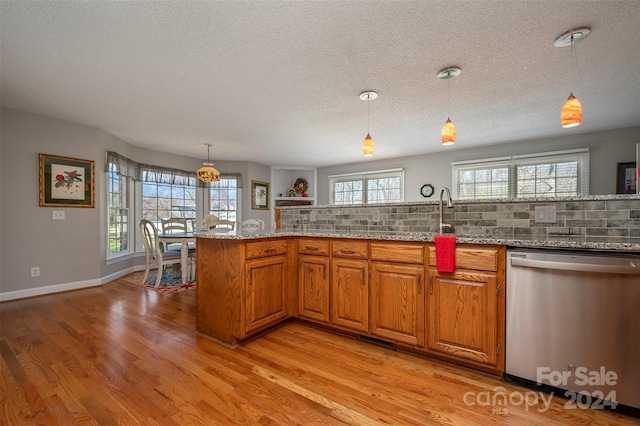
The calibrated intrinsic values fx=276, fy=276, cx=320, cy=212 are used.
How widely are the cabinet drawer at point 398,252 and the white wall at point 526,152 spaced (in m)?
3.83

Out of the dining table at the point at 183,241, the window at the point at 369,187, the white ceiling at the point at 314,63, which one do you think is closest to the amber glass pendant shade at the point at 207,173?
the white ceiling at the point at 314,63

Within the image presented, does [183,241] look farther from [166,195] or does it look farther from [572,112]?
[572,112]

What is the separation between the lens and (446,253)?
1824 millimetres

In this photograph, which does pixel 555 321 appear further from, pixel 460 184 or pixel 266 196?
pixel 266 196

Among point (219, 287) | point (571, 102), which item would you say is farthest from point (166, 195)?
point (571, 102)

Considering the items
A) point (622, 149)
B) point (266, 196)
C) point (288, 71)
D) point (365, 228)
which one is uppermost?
point (288, 71)

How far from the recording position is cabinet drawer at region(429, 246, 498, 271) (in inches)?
68.1

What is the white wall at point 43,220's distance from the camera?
335 centimetres

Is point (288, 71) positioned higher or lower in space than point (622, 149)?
higher

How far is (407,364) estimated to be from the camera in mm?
1928

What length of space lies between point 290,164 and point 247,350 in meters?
5.45

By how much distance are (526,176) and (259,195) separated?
18.3 ft

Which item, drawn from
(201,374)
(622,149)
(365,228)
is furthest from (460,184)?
(201,374)

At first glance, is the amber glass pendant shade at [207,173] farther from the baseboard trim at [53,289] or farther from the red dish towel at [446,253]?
the red dish towel at [446,253]
